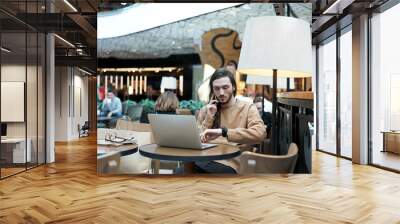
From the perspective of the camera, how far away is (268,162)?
5406 mm

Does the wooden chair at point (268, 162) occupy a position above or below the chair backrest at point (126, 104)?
below

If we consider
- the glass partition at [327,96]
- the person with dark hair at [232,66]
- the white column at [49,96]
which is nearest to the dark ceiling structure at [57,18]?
the white column at [49,96]

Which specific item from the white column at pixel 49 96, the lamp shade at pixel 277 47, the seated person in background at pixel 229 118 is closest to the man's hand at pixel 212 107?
the seated person in background at pixel 229 118

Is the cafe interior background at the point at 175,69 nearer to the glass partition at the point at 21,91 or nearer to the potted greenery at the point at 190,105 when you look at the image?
the potted greenery at the point at 190,105

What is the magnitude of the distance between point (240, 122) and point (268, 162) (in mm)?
702

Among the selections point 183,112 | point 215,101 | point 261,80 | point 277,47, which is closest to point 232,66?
point 261,80

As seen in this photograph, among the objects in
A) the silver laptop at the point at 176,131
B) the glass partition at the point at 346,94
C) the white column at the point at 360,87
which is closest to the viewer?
the silver laptop at the point at 176,131

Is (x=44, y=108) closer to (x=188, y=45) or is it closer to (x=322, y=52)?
(x=188, y=45)

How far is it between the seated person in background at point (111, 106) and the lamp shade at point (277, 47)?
170 centimetres

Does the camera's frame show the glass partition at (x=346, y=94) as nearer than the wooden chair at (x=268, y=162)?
No

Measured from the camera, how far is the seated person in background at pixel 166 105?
17.2 ft

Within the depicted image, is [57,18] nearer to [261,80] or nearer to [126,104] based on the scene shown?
[126,104]

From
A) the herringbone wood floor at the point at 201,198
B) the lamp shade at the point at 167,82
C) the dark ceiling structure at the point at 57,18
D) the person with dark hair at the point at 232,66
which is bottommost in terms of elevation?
the herringbone wood floor at the point at 201,198

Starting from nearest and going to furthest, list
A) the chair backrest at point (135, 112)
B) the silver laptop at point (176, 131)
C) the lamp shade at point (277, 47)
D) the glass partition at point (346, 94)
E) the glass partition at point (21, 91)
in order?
the lamp shade at point (277, 47) < the silver laptop at point (176, 131) < the chair backrest at point (135, 112) < the glass partition at point (21, 91) < the glass partition at point (346, 94)
